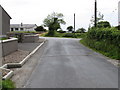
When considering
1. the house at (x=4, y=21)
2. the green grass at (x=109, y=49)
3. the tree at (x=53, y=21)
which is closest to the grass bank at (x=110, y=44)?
the green grass at (x=109, y=49)

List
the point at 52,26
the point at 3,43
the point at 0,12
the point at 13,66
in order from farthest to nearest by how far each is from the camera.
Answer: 1. the point at 52,26
2. the point at 0,12
3. the point at 3,43
4. the point at 13,66

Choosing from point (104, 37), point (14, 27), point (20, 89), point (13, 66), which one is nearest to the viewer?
point (20, 89)

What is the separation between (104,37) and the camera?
1812 centimetres

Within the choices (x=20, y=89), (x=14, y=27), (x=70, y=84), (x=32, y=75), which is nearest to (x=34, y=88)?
(x=20, y=89)

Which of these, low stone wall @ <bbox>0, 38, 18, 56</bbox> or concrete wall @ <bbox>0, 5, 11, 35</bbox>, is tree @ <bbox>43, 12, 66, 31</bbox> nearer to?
concrete wall @ <bbox>0, 5, 11, 35</bbox>

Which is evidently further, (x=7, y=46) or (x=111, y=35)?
(x=111, y=35)

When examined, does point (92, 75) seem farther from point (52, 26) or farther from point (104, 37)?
point (52, 26)

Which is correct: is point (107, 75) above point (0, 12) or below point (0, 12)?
below

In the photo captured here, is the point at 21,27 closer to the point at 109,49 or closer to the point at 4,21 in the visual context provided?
the point at 4,21

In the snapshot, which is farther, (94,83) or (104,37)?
(104,37)

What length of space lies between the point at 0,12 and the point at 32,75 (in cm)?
2801

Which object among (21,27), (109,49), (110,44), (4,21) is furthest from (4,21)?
(21,27)

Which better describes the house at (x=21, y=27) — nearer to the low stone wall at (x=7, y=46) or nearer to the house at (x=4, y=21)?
the house at (x=4, y=21)

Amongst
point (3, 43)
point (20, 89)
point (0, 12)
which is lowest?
point (20, 89)
